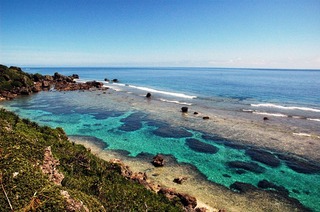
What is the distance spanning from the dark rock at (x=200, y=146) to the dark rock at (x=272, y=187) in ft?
31.7

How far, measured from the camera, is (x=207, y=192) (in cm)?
2533

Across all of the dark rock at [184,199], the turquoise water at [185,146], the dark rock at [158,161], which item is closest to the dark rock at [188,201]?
the dark rock at [184,199]

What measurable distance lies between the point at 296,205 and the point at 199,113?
3941cm

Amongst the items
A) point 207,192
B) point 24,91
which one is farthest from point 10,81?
point 207,192

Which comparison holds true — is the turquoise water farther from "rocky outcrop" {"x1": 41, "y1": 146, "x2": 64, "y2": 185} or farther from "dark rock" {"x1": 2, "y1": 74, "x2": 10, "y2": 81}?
"dark rock" {"x1": 2, "y1": 74, "x2": 10, "y2": 81}

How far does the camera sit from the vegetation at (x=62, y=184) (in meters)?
8.88

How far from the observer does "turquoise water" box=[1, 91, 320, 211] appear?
28.6 meters

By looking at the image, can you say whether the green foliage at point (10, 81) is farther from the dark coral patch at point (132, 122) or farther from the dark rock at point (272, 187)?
the dark rock at point (272, 187)

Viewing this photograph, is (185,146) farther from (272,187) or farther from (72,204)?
(72,204)

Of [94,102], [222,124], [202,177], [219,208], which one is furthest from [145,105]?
[219,208]

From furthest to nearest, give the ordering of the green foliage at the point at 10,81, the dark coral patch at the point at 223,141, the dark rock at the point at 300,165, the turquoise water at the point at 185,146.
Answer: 1. the green foliage at the point at 10,81
2. the dark coral patch at the point at 223,141
3. the dark rock at the point at 300,165
4. the turquoise water at the point at 185,146

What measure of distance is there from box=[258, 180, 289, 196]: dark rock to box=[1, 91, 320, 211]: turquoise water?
35 cm

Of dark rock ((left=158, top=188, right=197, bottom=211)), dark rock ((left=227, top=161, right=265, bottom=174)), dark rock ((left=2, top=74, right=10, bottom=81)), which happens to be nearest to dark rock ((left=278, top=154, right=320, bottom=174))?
dark rock ((left=227, top=161, right=265, bottom=174))

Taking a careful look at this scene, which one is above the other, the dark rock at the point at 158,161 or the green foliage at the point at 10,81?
the green foliage at the point at 10,81
